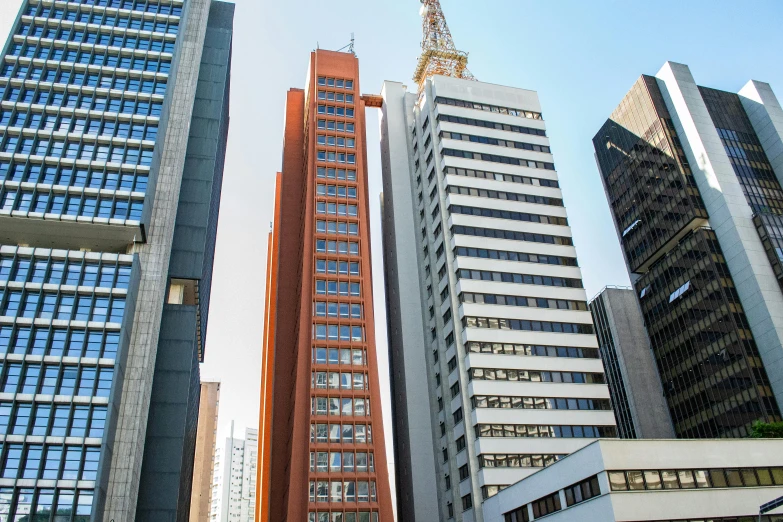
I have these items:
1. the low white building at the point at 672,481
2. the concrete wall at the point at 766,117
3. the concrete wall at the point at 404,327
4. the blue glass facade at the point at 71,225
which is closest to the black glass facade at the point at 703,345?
the concrete wall at the point at 766,117

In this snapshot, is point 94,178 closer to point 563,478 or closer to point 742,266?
point 563,478

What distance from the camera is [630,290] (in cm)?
13262

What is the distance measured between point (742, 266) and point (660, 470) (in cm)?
6738

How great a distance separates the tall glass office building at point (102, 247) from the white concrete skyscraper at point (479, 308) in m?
30.5

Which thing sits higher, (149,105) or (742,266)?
(149,105)

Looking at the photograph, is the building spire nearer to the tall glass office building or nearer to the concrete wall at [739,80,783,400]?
the tall glass office building

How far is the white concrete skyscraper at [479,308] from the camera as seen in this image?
3132 inches

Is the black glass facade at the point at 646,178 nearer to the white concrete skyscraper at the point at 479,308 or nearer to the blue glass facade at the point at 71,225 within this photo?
the white concrete skyscraper at the point at 479,308

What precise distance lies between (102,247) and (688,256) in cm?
9194

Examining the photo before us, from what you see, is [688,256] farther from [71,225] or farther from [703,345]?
[71,225]

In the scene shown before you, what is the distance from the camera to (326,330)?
90.1 meters

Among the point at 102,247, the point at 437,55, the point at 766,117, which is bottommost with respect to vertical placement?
the point at 102,247

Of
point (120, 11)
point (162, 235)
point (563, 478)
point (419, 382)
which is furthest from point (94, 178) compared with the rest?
point (563, 478)

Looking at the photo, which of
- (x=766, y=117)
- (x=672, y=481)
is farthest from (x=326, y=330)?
(x=766, y=117)
